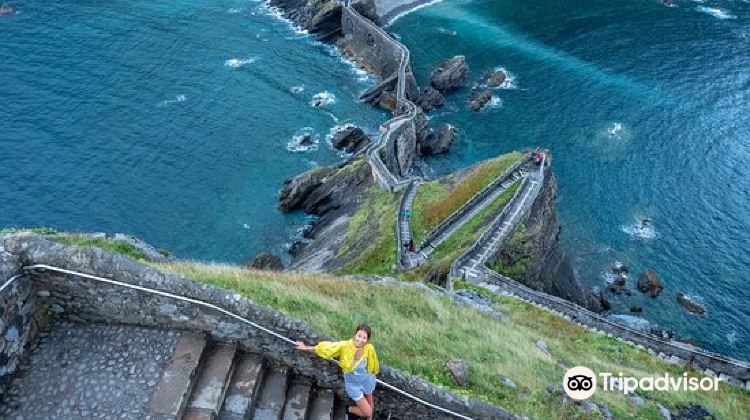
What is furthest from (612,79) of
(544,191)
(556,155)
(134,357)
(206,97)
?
(134,357)

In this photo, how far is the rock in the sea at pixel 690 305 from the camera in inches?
2158

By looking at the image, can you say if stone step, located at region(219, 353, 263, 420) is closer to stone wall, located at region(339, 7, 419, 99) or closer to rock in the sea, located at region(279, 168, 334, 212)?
rock in the sea, located at region(279, 168, 334, 212)

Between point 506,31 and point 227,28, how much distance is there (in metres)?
46.4

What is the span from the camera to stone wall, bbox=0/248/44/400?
13508 millimetres

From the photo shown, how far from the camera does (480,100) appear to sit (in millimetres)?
81062

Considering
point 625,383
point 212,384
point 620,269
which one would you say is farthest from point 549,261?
point 212,384

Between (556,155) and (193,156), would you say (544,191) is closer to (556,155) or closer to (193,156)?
(556,155)

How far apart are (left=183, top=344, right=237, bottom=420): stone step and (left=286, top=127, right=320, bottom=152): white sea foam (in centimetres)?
5715

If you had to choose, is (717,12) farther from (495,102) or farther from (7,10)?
(7,10)

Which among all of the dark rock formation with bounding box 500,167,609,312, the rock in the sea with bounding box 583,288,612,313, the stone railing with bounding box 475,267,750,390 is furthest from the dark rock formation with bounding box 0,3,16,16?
the rock in the sea with bounding box 583,288,612,313

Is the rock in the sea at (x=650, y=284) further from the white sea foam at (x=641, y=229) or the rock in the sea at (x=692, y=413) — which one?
the rock in the sea at (x=692, y=413)

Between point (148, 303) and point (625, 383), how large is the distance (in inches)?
710

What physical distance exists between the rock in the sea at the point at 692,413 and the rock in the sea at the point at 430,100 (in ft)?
201

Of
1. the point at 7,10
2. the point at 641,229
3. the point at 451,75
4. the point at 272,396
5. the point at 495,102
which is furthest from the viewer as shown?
the point at 7,10
